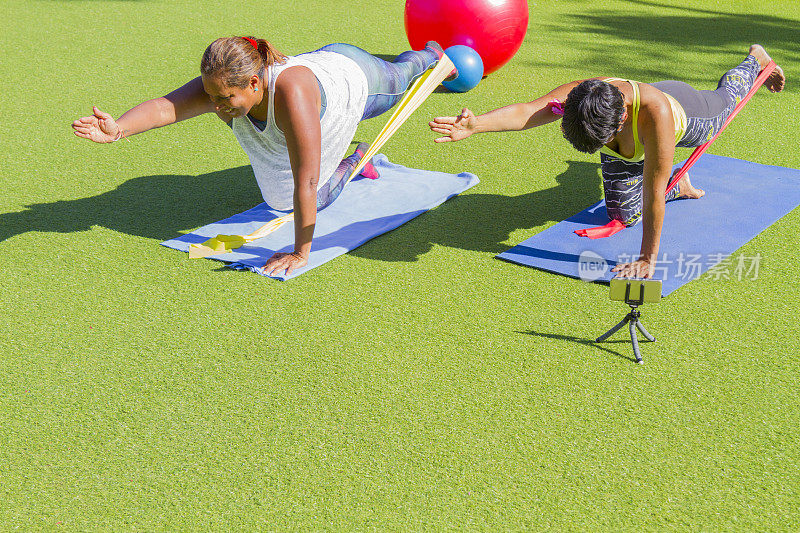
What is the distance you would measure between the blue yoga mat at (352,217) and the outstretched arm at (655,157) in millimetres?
1241

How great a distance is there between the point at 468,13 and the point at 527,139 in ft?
3.54

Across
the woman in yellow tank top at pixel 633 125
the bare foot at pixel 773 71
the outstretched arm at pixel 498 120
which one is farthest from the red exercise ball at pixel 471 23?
the outstretched arm at pixel 498 120

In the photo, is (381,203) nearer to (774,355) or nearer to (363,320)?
(363,320)

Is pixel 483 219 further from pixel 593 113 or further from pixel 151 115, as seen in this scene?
pixel 151 115

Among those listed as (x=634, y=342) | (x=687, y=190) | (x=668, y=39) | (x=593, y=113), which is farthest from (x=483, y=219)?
(x=668, y=39)

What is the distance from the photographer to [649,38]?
7.14 m

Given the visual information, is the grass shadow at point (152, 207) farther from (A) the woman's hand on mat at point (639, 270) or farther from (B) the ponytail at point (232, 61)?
(A) the woman's hand on mat at point (639, 270)

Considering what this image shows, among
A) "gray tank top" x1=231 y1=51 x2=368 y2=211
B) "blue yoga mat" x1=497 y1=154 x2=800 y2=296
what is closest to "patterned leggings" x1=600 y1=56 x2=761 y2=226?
"blue yoga mat" x1=497 y1=154 x2=800 y2=296

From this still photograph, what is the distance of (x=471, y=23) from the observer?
531cm

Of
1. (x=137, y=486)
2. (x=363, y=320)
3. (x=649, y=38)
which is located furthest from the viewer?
(x=649, y=38)

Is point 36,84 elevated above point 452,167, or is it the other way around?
point 36,84

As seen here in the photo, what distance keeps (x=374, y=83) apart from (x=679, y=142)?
1.47 m

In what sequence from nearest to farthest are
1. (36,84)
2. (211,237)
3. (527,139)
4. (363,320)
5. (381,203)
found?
(363,320)
(211,237)
(381,203)
(527,139)
(36,84)

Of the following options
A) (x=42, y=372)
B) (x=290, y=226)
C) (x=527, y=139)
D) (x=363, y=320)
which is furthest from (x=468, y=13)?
(x=42, y=372)
